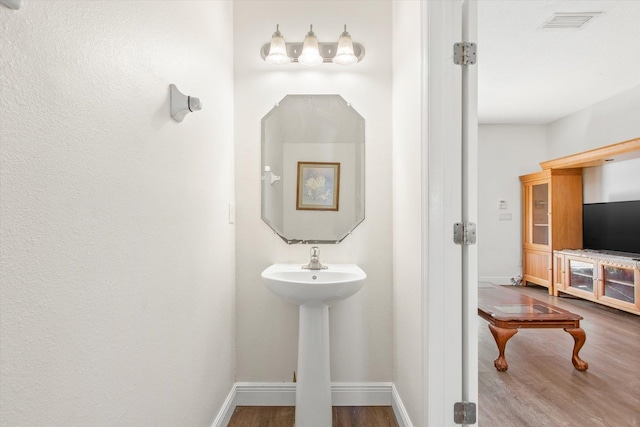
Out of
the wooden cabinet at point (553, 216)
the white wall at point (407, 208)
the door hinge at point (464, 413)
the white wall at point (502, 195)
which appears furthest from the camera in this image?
the white wall at point (502, 195)

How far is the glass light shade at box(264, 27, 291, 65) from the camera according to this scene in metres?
1.94

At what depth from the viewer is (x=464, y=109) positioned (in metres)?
1.36

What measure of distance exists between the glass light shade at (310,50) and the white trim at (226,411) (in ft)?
6.48

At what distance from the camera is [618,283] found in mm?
3859

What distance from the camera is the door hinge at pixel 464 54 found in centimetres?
136

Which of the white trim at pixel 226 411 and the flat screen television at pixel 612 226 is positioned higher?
the flat screen television at pixel 612 226

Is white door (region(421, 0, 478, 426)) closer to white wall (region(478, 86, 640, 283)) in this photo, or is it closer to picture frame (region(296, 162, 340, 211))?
picture frame (region(296, 162, 340, 211))

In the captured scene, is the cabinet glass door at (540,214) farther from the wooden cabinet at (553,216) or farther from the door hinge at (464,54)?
the door hinge at (464,54)

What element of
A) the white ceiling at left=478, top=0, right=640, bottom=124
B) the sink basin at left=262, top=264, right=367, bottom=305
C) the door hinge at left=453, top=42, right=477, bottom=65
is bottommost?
the sink basin at left=262, top=264, right=367, bottom=305

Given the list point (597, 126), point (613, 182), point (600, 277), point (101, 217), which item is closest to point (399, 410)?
point (101, 217)

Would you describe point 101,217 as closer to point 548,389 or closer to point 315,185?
point 315,185

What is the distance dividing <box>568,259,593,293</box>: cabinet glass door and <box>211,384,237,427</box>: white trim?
14.9 ft

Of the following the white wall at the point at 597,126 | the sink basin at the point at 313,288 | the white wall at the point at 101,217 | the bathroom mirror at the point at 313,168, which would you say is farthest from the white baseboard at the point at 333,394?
the white wall at the point at 597,126

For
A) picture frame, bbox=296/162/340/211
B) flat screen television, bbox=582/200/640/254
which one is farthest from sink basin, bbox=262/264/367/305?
flat screen television, bbox=582/200/640/254
